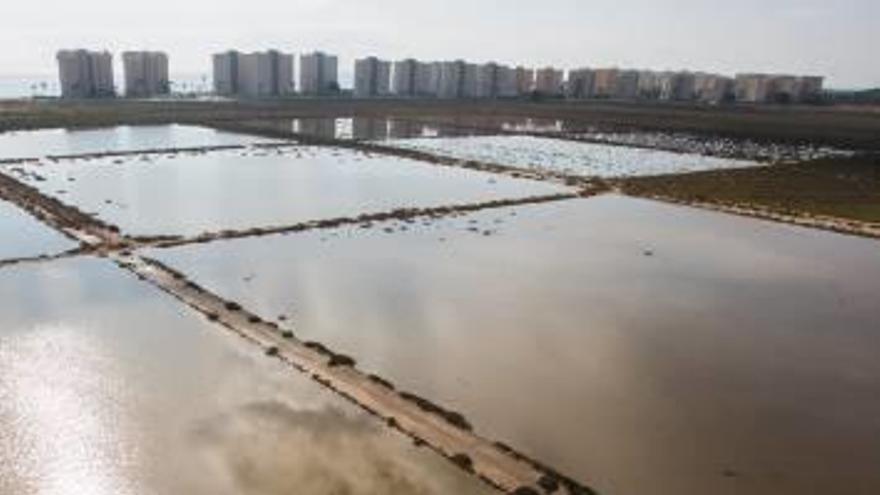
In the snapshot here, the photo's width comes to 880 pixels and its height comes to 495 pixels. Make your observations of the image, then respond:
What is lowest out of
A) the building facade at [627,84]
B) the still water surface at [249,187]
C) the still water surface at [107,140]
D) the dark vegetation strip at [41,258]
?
the still water surface at [107,140]

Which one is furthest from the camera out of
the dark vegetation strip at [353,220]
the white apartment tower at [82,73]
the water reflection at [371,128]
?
the white apartment tower at [82,73]

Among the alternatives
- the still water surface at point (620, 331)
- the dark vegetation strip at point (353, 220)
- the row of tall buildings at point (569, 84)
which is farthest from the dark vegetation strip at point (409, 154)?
the row of tall buildings at point (569, 84)

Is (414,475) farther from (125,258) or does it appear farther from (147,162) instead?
(147,162)

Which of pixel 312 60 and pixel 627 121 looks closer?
pixel 627 121

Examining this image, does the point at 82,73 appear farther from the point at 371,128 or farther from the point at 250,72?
the point at 371,128

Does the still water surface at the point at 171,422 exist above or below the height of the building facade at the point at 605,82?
below

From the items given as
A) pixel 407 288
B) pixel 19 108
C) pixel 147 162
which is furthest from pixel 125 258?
pixel 19 108

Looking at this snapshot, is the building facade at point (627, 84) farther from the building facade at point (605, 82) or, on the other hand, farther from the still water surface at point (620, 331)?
the still water surface at point (620, 331)

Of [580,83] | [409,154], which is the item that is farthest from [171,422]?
[580,83]
